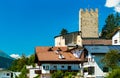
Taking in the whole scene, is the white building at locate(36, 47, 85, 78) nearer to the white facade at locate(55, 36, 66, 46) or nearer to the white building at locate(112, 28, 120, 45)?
the white building at locate(112, 28, 120, 45)

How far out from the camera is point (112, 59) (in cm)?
7044

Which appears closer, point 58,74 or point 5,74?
point 58,74

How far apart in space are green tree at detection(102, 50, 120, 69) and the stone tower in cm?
5101

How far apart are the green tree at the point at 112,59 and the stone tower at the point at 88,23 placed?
51.0 meters

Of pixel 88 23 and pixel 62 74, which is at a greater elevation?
pixel 88 23

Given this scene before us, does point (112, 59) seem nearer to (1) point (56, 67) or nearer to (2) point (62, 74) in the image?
(2) point (62, 74)

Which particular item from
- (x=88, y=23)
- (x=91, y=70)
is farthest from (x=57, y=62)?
(x=88, y=23)

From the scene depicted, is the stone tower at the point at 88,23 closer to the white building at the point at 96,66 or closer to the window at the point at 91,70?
the white building at the point at 96,66

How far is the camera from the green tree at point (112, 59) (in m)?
69.9

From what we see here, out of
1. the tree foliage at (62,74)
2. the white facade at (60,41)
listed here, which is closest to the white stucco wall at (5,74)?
the white facade at (60,41)

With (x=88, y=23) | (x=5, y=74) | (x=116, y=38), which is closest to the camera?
(x=116, y=38)

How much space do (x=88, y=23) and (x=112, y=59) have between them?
182 ft

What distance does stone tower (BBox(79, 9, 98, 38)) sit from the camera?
406ft

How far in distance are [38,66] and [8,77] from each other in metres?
33.6
